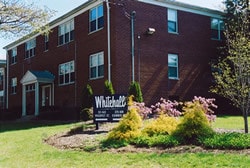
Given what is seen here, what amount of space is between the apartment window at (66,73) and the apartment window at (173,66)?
7043 mm

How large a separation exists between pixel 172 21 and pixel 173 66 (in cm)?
302

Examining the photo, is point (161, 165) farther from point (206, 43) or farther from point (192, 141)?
point (206, 43)

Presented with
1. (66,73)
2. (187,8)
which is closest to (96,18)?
(66,73)

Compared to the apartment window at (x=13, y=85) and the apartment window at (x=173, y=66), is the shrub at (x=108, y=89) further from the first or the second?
the apartment window at (x=13, y=85)

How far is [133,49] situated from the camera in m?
21.4

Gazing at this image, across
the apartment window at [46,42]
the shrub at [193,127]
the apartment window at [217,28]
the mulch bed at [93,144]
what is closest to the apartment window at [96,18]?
the apartment window at [46,42]

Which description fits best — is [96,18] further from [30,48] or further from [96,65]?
[30,48]

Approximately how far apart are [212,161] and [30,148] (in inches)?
243

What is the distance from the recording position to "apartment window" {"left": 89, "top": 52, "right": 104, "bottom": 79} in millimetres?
22297

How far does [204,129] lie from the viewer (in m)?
10.0

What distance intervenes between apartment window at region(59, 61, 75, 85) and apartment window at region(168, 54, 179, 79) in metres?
7.04

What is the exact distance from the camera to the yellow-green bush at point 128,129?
35.5 feet

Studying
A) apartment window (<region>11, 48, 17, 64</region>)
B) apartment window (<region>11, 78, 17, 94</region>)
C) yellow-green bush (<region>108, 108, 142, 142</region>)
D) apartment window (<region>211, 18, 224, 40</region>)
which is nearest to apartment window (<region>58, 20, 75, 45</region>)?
apartment window (<region>211, 18, 224, 40</region>)

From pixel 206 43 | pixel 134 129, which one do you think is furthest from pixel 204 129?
pixel 206 43
